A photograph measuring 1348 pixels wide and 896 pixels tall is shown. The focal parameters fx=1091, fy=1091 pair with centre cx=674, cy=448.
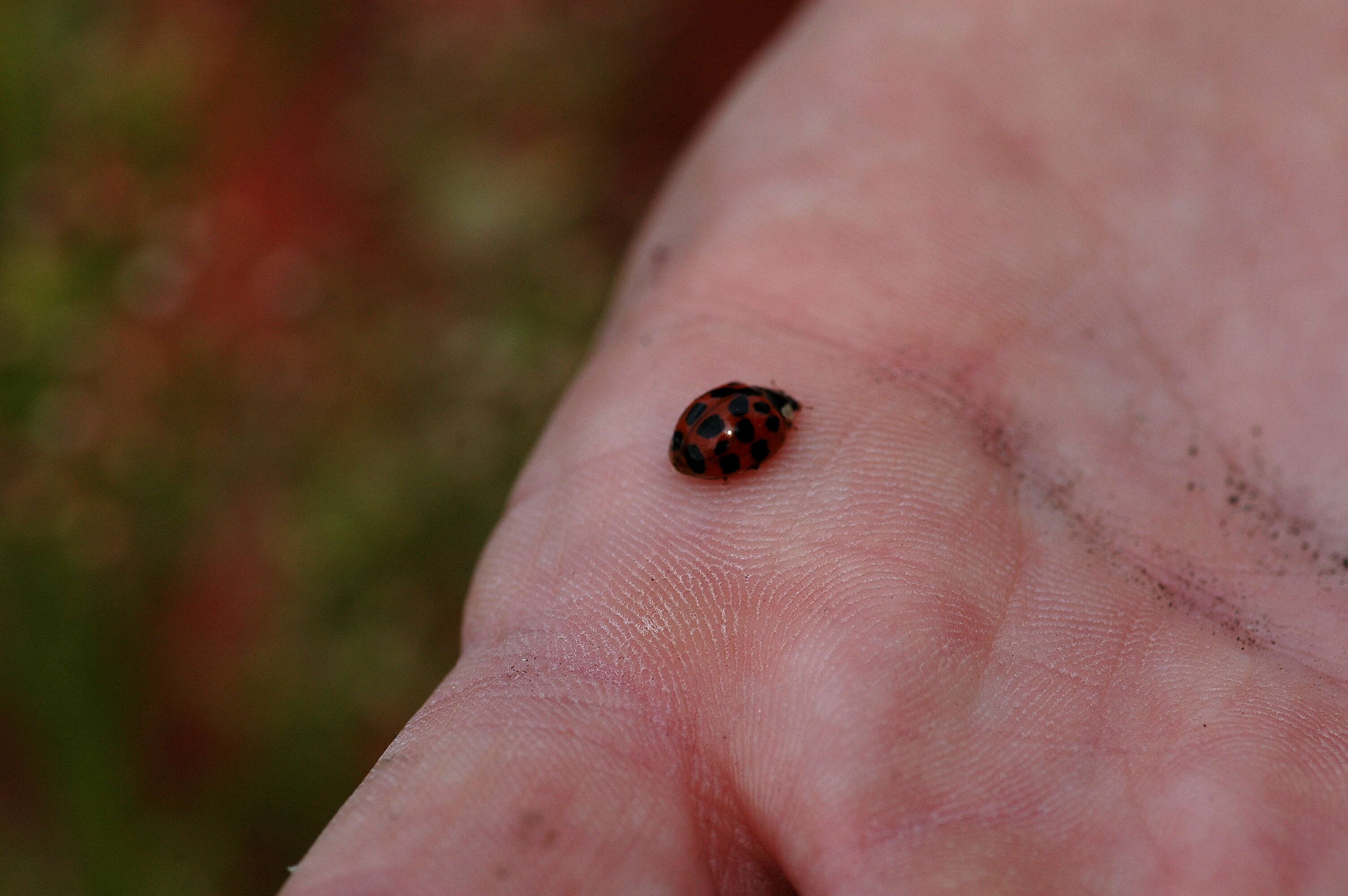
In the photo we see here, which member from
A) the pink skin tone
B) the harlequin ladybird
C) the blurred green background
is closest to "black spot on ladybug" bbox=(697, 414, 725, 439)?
the harlequin ladybird

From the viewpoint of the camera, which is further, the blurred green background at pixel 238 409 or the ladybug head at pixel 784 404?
the blurred green background at pixel 238 409

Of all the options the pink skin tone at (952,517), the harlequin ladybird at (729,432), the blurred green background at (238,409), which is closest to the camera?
the pink skin tone at (952,517)

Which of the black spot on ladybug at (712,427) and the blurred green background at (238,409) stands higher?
the black spot on ladybug at (712,427)

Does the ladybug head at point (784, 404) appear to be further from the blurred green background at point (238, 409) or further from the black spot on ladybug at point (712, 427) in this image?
the blurred green background at point (238, 409)

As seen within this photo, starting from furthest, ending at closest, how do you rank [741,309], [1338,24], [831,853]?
[1338,24]
[741,309]
[831,853]

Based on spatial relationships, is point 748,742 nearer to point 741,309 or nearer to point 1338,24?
point 741,309

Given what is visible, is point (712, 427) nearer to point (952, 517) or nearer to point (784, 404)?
point (784, 404)

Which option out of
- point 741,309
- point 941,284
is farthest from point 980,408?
point 741,309

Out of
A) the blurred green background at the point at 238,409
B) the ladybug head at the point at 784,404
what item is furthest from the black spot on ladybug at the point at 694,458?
the blurred green background at the point at 238,409
